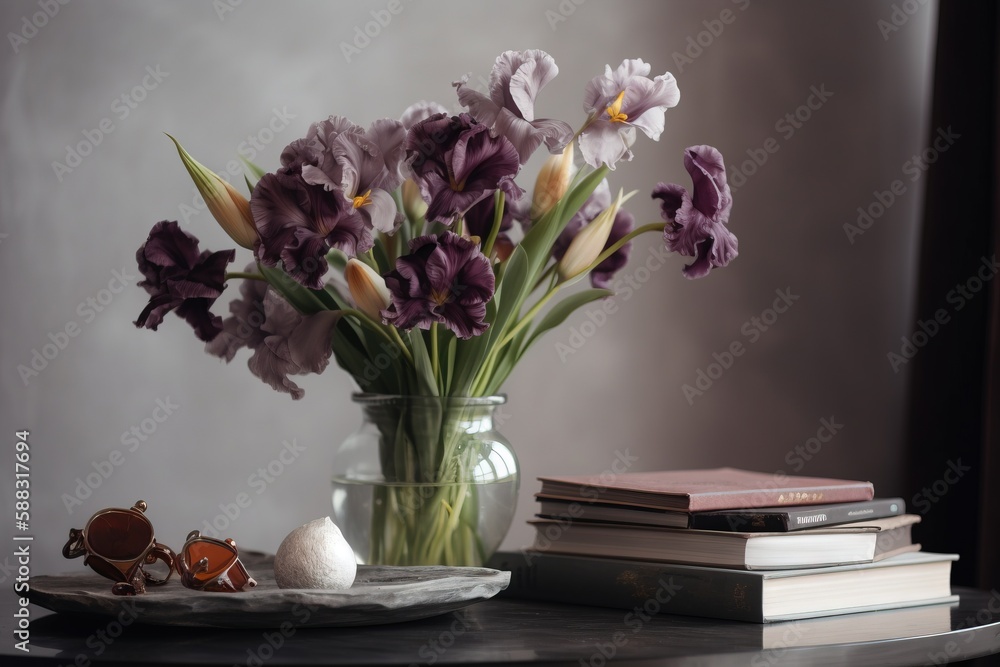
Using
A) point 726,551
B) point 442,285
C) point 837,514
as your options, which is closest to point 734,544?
point 726,551

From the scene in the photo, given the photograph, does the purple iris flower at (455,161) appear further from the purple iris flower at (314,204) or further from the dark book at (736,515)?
the dark book at (736,515)

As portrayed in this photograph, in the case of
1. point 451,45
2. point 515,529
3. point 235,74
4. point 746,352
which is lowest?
point 515,529

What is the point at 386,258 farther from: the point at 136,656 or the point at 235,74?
the point at 235,74

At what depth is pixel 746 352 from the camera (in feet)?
6.14

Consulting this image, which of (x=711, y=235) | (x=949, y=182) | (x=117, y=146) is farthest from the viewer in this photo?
(x=949, y=182)

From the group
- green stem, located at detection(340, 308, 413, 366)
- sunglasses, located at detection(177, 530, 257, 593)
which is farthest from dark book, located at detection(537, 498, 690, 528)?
sunglasses, located at detection(177, 530, 257, 593)

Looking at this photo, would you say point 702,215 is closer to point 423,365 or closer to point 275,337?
point 423,365

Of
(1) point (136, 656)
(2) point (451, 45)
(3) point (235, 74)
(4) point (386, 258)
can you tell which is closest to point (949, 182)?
(2) point (451, 45)

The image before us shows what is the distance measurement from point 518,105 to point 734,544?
1.47 ft

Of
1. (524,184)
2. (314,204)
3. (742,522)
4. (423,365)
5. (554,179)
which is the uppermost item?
(524,184)

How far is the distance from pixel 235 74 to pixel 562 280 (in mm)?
775

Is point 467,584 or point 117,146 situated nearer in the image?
point 467,584

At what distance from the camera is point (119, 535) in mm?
884

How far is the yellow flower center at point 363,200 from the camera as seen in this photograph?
0.93 meters
